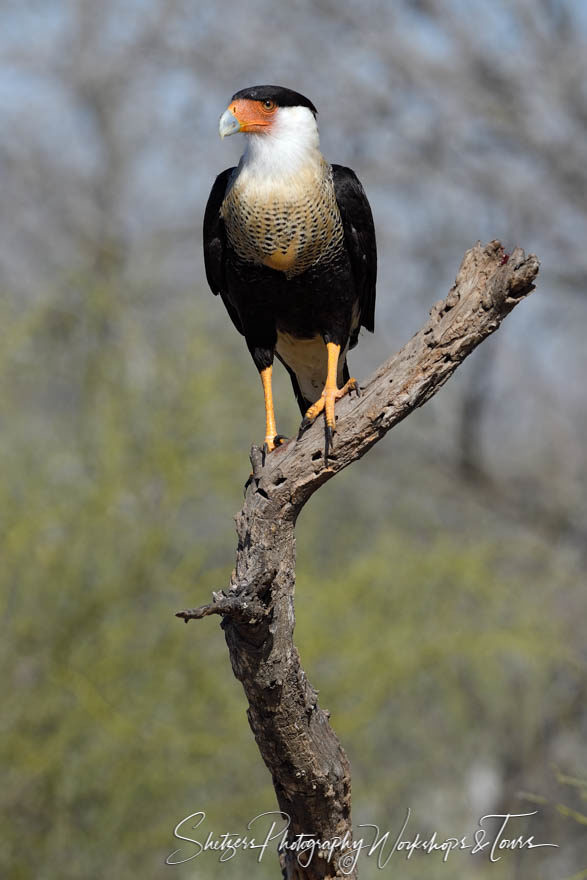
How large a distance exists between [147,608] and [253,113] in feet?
16.6

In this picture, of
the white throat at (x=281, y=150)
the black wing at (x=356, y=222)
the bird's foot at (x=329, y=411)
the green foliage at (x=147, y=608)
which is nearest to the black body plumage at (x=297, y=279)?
the black wing at (x=356, y=222)

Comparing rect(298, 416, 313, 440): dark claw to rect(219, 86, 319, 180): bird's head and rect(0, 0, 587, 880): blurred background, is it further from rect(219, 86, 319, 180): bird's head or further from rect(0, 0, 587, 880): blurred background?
rect(0, 0, 587, 880): blurred background

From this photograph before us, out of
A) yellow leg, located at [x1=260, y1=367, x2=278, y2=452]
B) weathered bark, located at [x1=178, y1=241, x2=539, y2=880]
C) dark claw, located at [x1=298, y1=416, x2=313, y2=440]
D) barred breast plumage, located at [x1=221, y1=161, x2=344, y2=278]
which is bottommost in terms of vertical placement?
weathered bark, located at [x1=178, y1=241, x2=539, y2=880]

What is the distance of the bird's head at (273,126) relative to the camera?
3.40m

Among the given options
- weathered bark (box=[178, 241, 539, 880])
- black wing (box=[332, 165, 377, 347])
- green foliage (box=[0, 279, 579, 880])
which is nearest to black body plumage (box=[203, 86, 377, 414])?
black wing (box=[332, 165, 377, 347])

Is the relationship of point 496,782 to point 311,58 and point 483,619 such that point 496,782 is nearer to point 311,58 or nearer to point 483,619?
point 483,619

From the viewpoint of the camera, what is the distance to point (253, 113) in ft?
11.5

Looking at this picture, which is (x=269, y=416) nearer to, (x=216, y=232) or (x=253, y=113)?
(x=216, y=232)

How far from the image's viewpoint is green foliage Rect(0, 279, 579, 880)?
7363 millimetres

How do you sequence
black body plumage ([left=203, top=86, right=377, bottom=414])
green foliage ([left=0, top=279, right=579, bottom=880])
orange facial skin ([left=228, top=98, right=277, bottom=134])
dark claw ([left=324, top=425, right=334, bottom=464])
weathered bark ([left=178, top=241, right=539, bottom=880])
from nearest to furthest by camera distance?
weathered bark ([left=178, top=241, right=539, bottom=880]) → dark claw ([left=324, top=425, right=334, bottom=464]) → orange facial skin ([left=228, top=98, right=277, bottom=134]) → black body plumage ([left=203, top=86, right=377, bottom=414]) → green foliage ([left=0, top=279, right=579, bottom=880])

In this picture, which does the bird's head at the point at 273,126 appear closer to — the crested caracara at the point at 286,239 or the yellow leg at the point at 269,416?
the crested caracara at the point at 286,239

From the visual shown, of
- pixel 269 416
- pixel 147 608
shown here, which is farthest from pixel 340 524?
pixel 269 416

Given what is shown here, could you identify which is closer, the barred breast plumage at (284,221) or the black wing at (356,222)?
the barred breast plumage at (284,221)

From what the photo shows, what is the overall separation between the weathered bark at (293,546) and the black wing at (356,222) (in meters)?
0.96
